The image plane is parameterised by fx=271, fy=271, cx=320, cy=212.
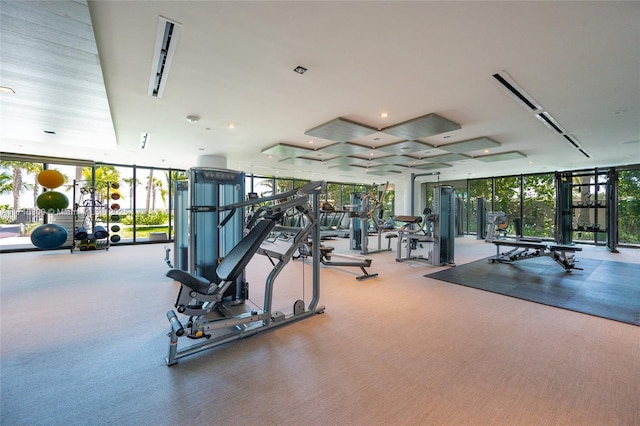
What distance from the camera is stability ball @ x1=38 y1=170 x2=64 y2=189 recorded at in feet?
20.4

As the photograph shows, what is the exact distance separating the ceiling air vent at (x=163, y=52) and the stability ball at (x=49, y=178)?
15.3 ft

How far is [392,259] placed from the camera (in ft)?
21.6

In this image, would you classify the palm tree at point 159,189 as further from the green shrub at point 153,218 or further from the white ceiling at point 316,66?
the white ceiling at point 316,66

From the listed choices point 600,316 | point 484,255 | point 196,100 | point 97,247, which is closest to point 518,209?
point 484,255

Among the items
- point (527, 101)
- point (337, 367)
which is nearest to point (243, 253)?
point (337, 367)

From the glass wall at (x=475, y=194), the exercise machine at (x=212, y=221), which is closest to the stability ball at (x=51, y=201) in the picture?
the exercise machine at (x=212, y=221)

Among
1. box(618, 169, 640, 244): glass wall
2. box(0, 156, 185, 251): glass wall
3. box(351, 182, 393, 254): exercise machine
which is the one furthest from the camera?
box(618, 169, 640, 244): glass wall

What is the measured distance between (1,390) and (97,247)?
7783mm

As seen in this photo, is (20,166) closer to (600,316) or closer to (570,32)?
(570,32)

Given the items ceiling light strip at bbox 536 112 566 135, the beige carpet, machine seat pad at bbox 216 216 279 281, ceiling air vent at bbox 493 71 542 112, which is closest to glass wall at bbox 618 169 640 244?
ceiling light strip at bbox 536 112 566 135

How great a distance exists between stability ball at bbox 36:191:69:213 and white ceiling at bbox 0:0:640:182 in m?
1.35

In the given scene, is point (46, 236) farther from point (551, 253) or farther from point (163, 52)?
point (551, 253)

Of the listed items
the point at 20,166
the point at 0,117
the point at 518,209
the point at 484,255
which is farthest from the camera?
the point at 518,209

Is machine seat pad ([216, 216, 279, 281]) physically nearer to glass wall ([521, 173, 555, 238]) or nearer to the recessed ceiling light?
the recessed ceiling light
